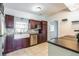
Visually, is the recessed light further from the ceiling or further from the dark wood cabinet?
the dark wood cabinet

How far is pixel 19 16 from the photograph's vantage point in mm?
1352

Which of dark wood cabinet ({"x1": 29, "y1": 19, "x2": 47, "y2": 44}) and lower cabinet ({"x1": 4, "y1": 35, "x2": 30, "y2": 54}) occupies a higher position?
dark wood cabinet ({"x1": 29, "y1": 19, "x2": 47, "y2": 44})

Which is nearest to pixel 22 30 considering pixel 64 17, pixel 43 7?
pixel 43 7

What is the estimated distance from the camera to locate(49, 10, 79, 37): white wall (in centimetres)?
136

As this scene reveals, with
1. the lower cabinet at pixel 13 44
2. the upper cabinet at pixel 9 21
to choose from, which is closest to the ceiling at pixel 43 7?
the upper cabinet at pixel 9 21

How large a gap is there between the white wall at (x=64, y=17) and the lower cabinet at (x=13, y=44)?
1.69 feet

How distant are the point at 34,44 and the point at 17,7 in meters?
0.59

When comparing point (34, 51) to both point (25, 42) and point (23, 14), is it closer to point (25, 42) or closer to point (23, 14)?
point (25, 42)

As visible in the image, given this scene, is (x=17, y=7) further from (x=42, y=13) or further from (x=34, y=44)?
(x=34, y=44)

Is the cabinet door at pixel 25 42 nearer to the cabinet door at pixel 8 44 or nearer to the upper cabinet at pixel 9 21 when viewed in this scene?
the cabinet door at pixel 8 44

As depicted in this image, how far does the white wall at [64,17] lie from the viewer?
136 cm

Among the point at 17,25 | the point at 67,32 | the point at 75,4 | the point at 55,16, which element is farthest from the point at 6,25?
the point at 75,4

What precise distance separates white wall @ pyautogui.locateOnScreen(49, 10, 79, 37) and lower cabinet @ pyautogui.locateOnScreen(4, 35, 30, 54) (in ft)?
1.69

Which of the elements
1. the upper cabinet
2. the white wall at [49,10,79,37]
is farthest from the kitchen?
the white wall at [49,10,79,37]
